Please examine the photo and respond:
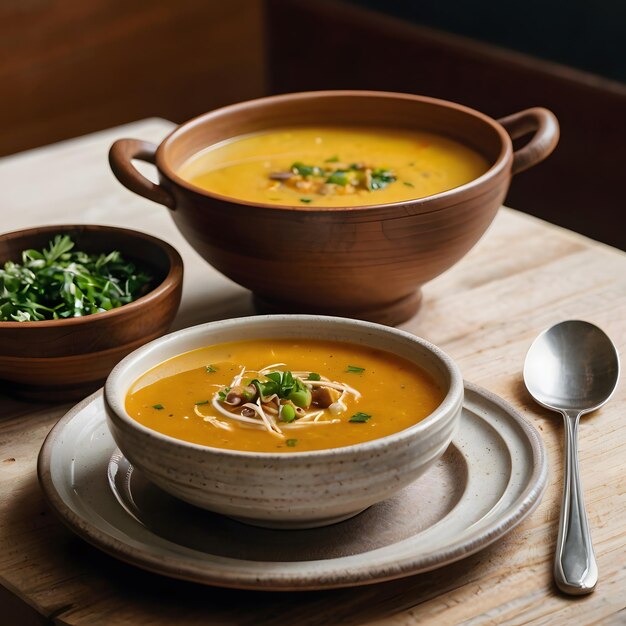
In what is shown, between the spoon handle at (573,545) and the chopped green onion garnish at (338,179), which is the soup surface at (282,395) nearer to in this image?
the spoon handle at (573,545)

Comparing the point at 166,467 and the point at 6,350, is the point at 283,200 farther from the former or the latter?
the point at 166,467

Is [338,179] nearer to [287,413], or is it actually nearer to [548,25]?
[287,413]

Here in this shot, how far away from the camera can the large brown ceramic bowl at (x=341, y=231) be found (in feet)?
4.18

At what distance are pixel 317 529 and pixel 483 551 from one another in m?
0.16

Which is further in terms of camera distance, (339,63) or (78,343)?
(339,63)

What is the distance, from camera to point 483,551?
96 cm

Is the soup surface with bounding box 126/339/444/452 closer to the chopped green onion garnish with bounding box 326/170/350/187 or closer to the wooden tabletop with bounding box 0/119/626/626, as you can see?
the wooden tabletop with bounding box 0/119/626/626

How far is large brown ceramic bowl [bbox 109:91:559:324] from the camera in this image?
1.27m

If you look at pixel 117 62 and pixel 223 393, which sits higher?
pixel 223 393

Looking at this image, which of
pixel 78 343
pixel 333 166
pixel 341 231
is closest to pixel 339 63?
pixel 333 166

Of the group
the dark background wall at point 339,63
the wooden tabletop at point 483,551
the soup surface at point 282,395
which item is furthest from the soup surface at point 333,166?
the dark background wall at point 339,63

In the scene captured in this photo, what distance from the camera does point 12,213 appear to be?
5.95 feet

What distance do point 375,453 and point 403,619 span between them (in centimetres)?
15

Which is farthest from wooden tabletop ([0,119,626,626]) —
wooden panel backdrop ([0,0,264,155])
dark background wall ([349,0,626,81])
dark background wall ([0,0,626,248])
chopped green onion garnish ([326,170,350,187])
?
wooden panel backdrop ([0,0,264,155])
